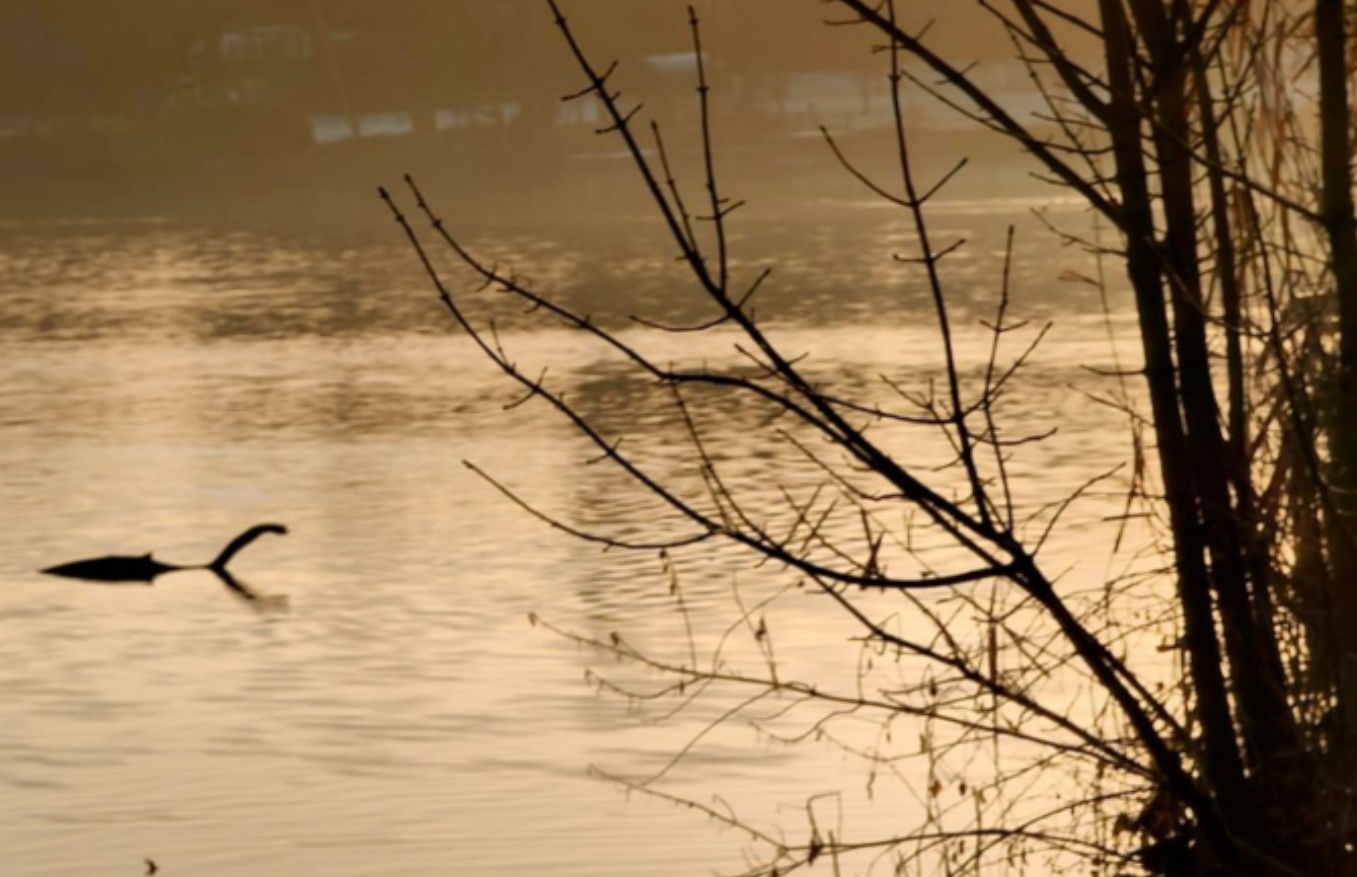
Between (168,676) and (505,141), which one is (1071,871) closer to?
(168,676)

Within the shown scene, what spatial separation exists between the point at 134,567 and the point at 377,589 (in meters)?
1.18

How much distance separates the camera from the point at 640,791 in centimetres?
1041

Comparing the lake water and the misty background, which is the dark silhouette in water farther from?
the misty background

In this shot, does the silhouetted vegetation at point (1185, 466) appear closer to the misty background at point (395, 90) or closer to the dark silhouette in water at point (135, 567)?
the dark silhouette in water at point (135, 567)

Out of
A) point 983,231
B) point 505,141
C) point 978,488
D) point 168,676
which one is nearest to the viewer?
point 978,488

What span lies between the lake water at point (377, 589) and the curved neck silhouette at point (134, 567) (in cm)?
13

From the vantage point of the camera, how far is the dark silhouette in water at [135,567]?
15.4 meters

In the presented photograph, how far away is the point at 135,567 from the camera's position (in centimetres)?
1546

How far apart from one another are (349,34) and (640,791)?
74114 mm

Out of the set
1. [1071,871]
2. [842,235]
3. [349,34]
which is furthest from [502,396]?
[349,34]

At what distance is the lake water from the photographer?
10148 mm

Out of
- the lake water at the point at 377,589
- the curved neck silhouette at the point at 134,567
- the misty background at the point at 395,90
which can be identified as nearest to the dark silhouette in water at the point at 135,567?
the curved neck silhouette at the point at 134,567

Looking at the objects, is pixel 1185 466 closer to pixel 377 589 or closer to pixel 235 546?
pixel 377 589

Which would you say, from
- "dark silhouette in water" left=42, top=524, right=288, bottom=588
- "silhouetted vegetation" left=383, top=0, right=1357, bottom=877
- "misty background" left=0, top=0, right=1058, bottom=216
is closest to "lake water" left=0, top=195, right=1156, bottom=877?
"dark silhouette in water" left=42, top=524, right=288, bottom=588
